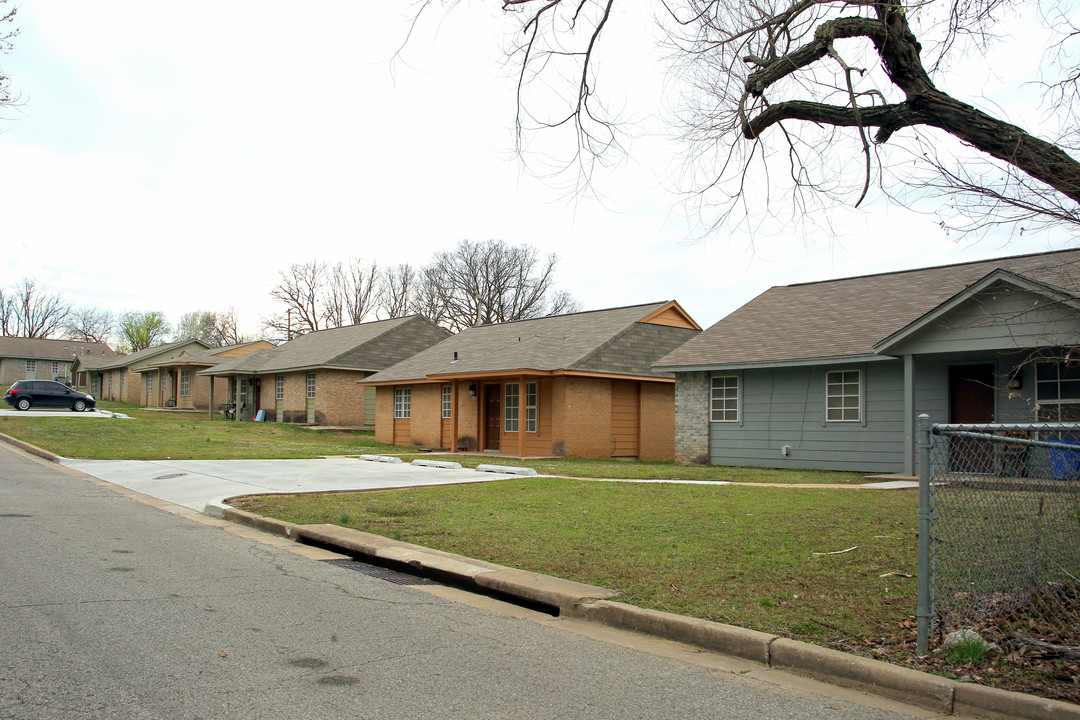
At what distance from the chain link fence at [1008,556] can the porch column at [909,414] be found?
11.0 meters

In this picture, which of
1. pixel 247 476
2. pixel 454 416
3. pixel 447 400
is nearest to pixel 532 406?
pixel 454 416

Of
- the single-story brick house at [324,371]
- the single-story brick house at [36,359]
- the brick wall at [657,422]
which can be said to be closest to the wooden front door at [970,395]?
the brick wall at [657,422]

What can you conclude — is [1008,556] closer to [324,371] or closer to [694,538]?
[694,538]

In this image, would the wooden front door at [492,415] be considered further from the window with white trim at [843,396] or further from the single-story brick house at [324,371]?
the single-story brick house at [324,371]

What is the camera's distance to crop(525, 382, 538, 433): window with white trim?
2475 centimetres

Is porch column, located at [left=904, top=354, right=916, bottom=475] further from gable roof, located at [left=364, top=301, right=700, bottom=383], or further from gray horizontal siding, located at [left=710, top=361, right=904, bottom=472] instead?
gable roof, located at [left=364, top=301, right=700, bottom=383]

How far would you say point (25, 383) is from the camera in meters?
40.4

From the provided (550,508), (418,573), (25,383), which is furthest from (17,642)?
(25,383)

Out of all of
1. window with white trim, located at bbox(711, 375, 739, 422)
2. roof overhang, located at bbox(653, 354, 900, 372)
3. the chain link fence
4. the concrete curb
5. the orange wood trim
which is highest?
the orange wood trim

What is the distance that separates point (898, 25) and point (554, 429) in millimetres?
17726

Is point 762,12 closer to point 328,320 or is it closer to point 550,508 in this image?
point 550,508

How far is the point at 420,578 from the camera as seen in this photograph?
786 centimetres

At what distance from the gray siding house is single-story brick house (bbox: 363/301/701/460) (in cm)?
264

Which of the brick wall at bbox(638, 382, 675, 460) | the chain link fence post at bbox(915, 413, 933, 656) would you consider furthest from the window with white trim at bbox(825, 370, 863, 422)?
the chain link fence post at bbox(915, 413, 933, 656)
